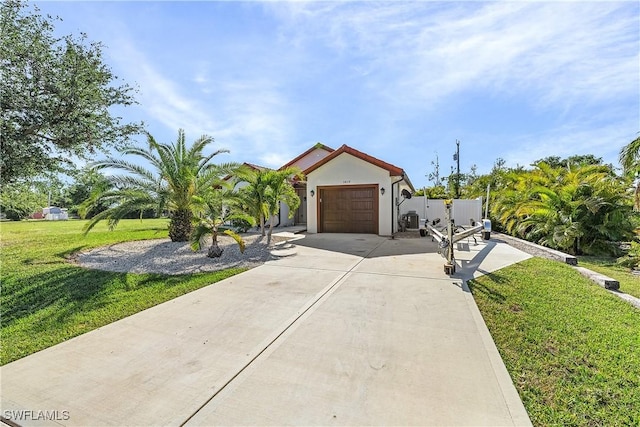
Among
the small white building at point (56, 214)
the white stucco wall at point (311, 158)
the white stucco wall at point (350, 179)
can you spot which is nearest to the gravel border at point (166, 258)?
the white stucco wall at point (350, 179)

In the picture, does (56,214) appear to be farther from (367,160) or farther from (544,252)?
(544,252)

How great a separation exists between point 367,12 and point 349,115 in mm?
7548

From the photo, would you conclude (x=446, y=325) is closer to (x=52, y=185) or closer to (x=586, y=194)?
(x=586, y=194)

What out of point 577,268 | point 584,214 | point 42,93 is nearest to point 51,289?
point 42,93

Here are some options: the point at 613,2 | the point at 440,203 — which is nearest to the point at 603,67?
the point at 613,2

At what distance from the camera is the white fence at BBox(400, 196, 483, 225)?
54.2ft

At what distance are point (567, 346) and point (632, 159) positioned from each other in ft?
31.4

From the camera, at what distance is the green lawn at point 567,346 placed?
8.28 feet

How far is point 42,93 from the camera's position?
7.48m

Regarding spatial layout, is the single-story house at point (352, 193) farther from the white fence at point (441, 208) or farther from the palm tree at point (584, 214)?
the palm tree at point (584, 214)

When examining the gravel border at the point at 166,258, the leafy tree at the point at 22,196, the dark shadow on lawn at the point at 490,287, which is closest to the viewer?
the dark shadow on lawn at the point at 490,287

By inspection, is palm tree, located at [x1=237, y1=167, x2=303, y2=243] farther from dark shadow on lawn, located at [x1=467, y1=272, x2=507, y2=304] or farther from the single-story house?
dark shadow on lawn, located at [x1=467, y1=272, x2=507, y2=304]

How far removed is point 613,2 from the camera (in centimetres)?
686

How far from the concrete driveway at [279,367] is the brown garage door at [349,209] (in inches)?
357
